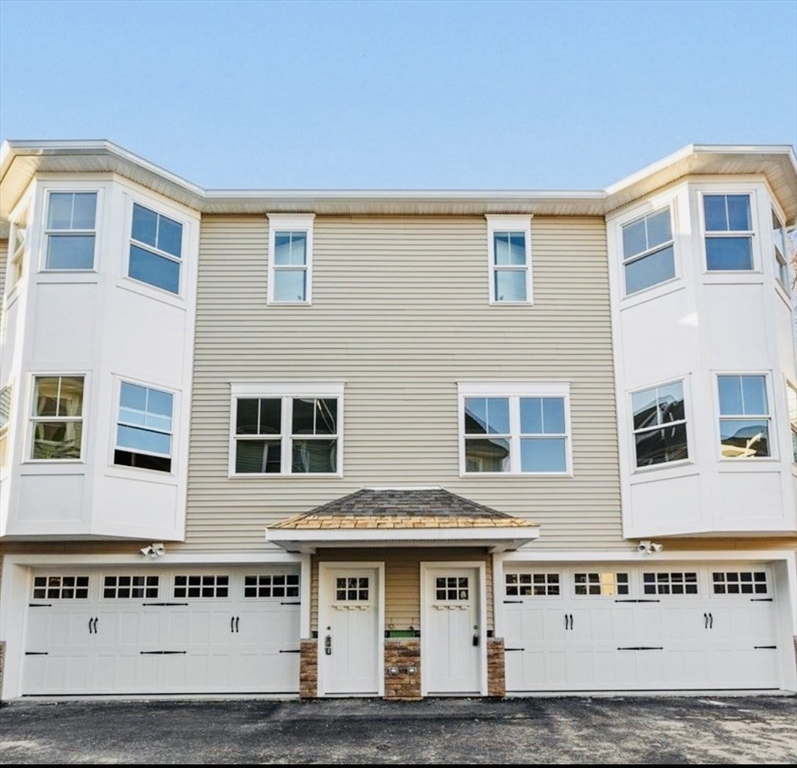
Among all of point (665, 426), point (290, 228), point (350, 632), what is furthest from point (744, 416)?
point (290, 228)

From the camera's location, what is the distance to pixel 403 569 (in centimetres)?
1159

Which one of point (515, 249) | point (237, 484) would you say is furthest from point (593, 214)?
point (237, 484)

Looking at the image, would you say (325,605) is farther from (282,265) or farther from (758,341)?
(758,341)

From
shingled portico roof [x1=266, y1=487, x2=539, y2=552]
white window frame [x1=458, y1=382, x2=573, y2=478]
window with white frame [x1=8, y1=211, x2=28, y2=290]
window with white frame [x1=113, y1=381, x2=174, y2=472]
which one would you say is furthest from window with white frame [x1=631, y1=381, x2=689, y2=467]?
window with white frame [x1=8, y1=211, x2=28, y2=290]

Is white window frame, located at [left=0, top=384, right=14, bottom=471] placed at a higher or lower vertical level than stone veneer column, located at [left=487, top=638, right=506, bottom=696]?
higher

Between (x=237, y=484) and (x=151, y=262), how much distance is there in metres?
3.68

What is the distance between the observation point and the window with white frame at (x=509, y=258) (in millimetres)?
12766

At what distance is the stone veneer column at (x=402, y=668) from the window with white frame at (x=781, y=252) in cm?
806

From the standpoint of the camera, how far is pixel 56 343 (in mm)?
11211

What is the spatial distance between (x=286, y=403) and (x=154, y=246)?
10.4 ft

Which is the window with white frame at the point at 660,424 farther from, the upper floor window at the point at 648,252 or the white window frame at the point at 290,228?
the white window frame at the point at 290,228

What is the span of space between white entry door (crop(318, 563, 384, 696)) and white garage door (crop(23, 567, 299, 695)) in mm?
602

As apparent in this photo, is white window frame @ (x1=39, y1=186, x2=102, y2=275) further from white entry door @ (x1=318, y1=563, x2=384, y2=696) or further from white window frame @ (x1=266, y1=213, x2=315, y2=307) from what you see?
white entry door @ (x1=318, y1=563, x2=384, y2=696)

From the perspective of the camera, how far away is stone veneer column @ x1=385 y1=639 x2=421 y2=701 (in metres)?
11.1
